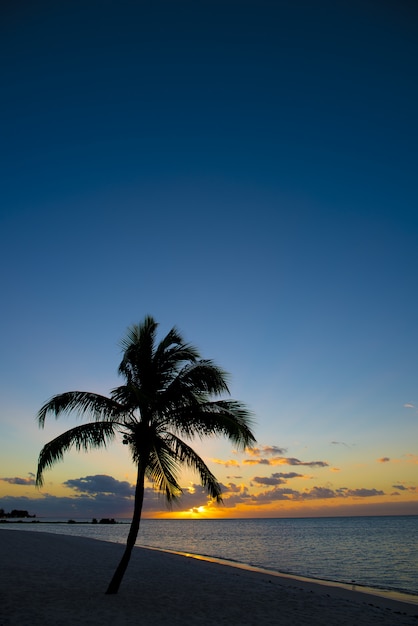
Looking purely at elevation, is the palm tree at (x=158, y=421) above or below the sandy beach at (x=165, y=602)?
above

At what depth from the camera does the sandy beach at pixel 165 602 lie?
1093 cm

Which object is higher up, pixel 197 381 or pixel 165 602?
pixel 197 381

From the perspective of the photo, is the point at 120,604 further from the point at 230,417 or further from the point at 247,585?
the point at 247,585

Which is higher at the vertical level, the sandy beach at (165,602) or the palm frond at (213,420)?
the palm frond at (213,420)

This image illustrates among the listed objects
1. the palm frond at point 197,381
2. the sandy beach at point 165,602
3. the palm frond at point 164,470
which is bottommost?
the sandy beach at point 165,602

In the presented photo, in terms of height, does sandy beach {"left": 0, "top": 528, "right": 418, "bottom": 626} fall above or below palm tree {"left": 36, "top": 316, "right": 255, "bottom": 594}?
below

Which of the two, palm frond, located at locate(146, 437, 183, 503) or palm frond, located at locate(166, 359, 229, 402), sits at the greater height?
palm frond, located at locate(166, 359, 229, 402)

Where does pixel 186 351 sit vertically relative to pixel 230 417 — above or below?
above

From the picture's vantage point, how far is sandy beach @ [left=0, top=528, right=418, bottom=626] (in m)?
10.9

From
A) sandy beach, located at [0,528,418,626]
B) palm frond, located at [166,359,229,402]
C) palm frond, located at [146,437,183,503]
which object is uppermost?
palm frond, located at [166,359,229,402]

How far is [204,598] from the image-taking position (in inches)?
552

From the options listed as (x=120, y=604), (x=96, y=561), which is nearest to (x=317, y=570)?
(x=96, y=561)

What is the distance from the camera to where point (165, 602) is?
42.7 ft

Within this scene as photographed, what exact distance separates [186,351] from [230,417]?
8.46 feet
